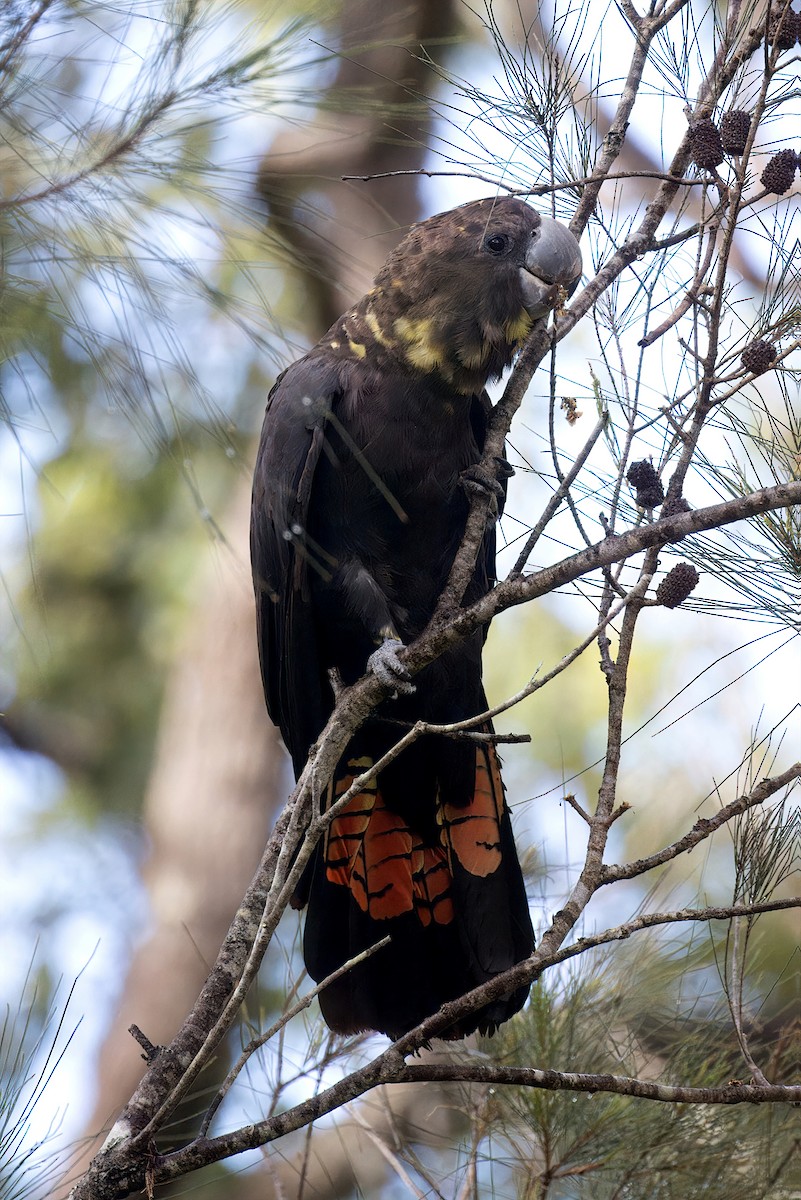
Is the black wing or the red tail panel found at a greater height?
the black wing

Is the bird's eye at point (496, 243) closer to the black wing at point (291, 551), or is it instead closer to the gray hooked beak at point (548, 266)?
the gray hooked beak at point (548, 266)

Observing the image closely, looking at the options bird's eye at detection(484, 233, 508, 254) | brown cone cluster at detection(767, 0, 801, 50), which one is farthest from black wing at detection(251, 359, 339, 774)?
brown cone cluster at detection(767, 0, 801, 50)

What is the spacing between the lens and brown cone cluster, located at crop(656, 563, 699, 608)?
1484mm

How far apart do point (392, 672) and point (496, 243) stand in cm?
98

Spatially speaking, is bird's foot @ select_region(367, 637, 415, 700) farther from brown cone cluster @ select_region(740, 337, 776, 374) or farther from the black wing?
brown cone cluster @ select_region(740, 337, 776, 374)

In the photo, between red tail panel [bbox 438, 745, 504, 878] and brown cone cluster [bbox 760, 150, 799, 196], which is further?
red tail panel [bbox 438, 745, 504, 878]

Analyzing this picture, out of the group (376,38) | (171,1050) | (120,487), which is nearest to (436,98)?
(376,38)

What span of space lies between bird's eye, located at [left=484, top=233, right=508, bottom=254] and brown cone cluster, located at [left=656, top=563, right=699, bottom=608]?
111 cm

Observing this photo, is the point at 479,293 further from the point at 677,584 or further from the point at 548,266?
the point at 677,584

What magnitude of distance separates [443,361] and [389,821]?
99 centimetres

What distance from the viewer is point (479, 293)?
2.32 metres

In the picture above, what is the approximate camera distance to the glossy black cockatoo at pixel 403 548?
2.23 meters

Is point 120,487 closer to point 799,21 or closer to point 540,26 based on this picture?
point 540,26

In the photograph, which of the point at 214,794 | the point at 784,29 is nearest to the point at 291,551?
the point at 784,29
